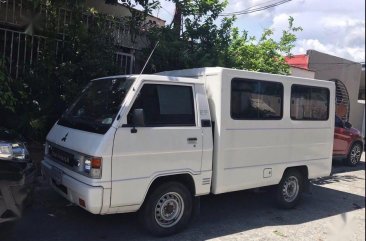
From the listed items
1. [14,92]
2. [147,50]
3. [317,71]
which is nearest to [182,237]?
[14,92]

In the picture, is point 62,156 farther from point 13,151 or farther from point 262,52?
point 262,52

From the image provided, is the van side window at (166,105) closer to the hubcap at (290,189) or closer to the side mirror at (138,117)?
the side mirror at (138,117)

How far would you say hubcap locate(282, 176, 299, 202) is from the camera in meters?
6.94

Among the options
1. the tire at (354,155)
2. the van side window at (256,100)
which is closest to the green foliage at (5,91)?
the van side window at (256,100)

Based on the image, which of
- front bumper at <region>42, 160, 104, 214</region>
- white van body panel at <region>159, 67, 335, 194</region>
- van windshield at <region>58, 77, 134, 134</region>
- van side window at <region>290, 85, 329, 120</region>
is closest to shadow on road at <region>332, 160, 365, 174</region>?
van side window at <region>290, 85, 329, 120</region>

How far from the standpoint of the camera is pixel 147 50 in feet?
30.6

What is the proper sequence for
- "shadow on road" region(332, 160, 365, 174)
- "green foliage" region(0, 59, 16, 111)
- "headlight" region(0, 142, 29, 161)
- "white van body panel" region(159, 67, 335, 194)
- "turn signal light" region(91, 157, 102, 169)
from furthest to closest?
"shadow on road" region(332, 160, 365, 174) → "green foliage" region(0, 59, 16, 111) → "white van body panel" region(159, 67, 335, 194) → "turn signal light" region(91, 157, 102, 169) → "headlight" region(0, 142, 29, 161)

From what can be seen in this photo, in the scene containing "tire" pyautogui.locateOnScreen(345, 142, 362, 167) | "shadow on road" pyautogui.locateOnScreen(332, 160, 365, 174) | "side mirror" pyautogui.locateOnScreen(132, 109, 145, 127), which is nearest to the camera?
"side mirror" pyautogui.locateOnScreen(132, 109, 145, 127)

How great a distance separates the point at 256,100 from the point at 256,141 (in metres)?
0.58

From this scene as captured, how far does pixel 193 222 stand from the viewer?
596 cm

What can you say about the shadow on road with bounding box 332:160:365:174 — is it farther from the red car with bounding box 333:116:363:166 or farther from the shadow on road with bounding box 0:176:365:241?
the shadow on road with bounding box 0:176:365:241

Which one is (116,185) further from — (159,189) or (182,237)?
(182,237)

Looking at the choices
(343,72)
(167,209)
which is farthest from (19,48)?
(343,72)

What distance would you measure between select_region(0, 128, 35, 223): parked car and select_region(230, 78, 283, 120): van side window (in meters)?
2.69
